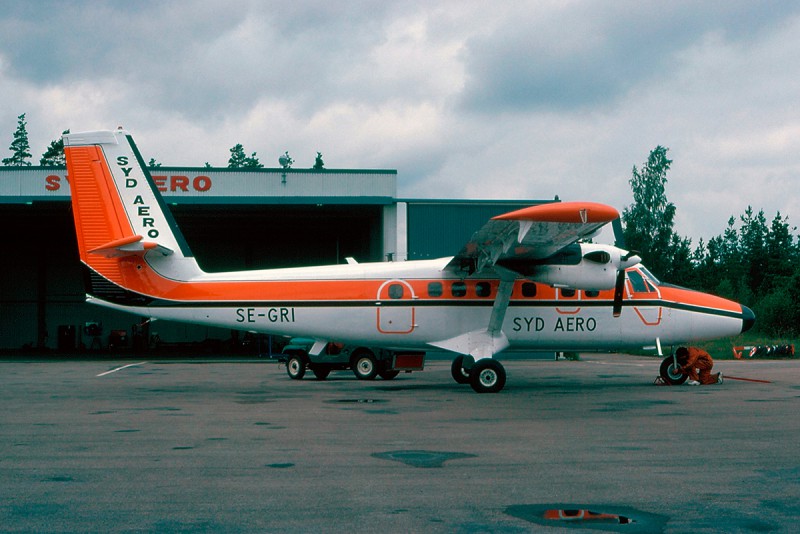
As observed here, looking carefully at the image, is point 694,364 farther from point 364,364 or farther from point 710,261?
point 710,261

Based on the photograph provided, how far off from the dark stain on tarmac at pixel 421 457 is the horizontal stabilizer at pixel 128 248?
393 inches

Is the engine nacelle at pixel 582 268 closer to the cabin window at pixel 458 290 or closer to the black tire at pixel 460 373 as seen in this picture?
the cabin window at pixel 458 290

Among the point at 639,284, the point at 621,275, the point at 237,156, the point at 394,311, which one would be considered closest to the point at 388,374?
the point at 394,311

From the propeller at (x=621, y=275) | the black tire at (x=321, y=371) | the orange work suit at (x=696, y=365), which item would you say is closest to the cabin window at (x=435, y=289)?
the propeller at (x=621, y=275)

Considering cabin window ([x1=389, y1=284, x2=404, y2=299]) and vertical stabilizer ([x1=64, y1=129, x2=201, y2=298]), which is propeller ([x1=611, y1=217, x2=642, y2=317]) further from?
vertical stabilizer ([x1=64, y1=129, x2=201, y2=298])

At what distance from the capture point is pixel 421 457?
31.5 ft

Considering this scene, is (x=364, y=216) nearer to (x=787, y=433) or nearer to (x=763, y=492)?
(x=787, y=433)

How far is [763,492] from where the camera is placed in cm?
755

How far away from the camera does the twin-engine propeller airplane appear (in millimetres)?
18344

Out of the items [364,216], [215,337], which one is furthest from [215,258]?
[364,216]

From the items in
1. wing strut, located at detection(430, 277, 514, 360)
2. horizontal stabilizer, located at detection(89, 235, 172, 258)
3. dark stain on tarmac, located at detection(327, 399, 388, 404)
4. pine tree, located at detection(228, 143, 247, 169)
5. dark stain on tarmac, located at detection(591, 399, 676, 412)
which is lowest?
dark stain on tarmac, located at detection(327, 399, 388, 404)

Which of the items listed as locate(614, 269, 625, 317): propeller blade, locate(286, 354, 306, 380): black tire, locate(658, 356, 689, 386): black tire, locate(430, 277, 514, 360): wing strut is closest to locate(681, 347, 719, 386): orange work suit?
locate(658, 356, 689, 386): black tire

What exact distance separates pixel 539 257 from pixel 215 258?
41.5 m

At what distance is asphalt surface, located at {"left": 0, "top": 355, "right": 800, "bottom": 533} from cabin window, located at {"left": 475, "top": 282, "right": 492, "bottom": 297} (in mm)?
2844
